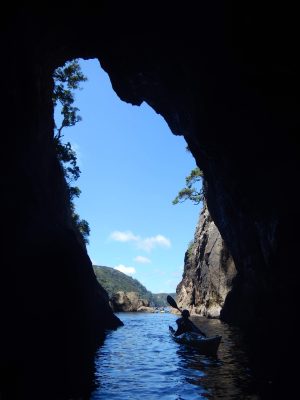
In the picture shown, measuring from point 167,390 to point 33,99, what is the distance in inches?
479

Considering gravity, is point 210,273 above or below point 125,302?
above

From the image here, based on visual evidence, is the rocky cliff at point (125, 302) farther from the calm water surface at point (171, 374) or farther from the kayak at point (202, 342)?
the kayak at point (202, 342)

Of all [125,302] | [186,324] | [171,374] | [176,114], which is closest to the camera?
[171,374]

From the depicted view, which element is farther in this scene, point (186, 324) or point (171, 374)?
point (186, 324)

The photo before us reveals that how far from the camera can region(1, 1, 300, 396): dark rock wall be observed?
1221 cm

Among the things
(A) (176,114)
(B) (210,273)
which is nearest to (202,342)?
(A) (176,114)

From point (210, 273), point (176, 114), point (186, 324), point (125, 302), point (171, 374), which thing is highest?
point (176, 114)

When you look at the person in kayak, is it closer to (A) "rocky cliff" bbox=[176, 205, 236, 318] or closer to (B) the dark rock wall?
(B) the dark rock wall

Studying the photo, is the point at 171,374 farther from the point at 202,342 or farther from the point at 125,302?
the point at 125,302

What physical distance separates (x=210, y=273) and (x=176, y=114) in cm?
2185

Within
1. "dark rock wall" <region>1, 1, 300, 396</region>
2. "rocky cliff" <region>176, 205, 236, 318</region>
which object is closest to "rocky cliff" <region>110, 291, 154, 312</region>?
"rocky cliff" <region>176, 205, 236, 318</region>

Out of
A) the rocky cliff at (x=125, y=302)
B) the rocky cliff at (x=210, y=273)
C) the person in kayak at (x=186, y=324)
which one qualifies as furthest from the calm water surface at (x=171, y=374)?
the rocky cliff at (x=125, y=302)

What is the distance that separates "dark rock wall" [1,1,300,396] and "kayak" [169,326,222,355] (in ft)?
5.39

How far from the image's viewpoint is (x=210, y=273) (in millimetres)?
39656
